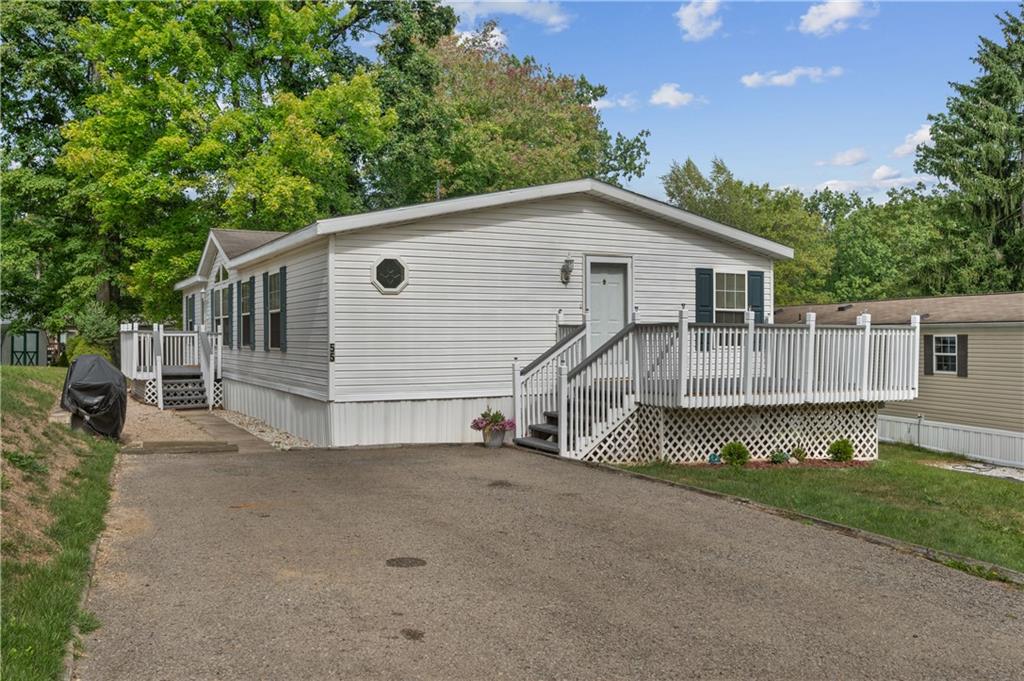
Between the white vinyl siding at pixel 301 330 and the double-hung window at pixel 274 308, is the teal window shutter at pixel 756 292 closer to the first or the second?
the white vinyl siding at pixel 301 330

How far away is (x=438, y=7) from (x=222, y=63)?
27.5 ft

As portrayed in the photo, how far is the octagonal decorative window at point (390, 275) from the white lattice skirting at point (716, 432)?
427 centimetres

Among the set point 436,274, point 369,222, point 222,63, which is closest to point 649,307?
point 436,274

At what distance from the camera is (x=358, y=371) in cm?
1376

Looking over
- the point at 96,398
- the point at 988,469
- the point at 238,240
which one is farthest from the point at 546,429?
the point at 988,469

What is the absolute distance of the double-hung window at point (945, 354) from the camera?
23000 mm

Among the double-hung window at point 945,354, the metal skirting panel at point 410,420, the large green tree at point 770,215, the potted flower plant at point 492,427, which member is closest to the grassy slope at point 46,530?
the metal skirting panel at point 410,420

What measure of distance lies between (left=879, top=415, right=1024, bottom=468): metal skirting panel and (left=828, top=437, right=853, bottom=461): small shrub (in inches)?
396

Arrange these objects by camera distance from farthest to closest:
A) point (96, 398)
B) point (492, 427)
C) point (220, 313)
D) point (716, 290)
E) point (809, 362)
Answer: point (220, 313) < point (716, 290) < point (492, 427) < point (809, 362) < point (96, 398)

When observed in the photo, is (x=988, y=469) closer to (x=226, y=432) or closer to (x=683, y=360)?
(x=683, y=360)

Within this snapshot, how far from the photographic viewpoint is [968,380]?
2236 cm

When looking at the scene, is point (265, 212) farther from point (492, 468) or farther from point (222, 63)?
point (492, 468)

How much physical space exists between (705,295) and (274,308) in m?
8.70

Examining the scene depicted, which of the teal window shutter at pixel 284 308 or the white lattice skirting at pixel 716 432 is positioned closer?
the white lattice skirting at pixel 716 432
